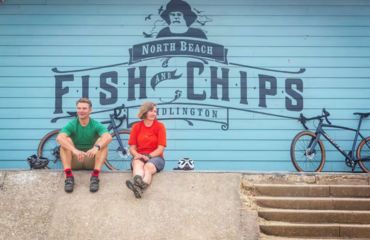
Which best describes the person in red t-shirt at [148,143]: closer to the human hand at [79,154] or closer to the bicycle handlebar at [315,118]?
the human hand at [79,154]

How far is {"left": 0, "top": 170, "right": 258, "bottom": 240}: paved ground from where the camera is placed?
6078 mm

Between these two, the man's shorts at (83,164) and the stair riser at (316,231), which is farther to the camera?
the man's shorts at (83,164)

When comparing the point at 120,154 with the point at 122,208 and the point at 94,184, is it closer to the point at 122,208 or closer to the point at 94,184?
the point at 94,184

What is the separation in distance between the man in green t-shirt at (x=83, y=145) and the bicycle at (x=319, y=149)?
10.9ft

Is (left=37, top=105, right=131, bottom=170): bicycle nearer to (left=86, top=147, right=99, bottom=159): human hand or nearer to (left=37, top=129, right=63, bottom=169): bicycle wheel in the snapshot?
(left=37, top=129, right=63, bottom=169): bicycle wheel

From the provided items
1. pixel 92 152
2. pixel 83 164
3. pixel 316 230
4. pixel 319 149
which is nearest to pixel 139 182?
pixel 92 152

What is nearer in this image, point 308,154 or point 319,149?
point 308,154

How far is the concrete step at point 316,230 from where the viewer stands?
6.15 metres

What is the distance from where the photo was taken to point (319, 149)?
909 centimetres

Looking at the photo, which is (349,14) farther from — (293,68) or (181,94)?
(181,94)

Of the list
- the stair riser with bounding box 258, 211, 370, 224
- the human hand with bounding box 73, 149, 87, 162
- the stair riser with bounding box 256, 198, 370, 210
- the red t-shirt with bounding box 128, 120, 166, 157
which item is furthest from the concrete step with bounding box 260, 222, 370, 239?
the human hand with bounding box 73, 149, 87, 162

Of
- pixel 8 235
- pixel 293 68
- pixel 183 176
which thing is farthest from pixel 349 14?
pixel 8 235

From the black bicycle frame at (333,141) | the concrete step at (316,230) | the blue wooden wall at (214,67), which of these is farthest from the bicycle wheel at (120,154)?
the concrete step at (316,230)

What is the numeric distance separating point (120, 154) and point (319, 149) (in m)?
3.23
